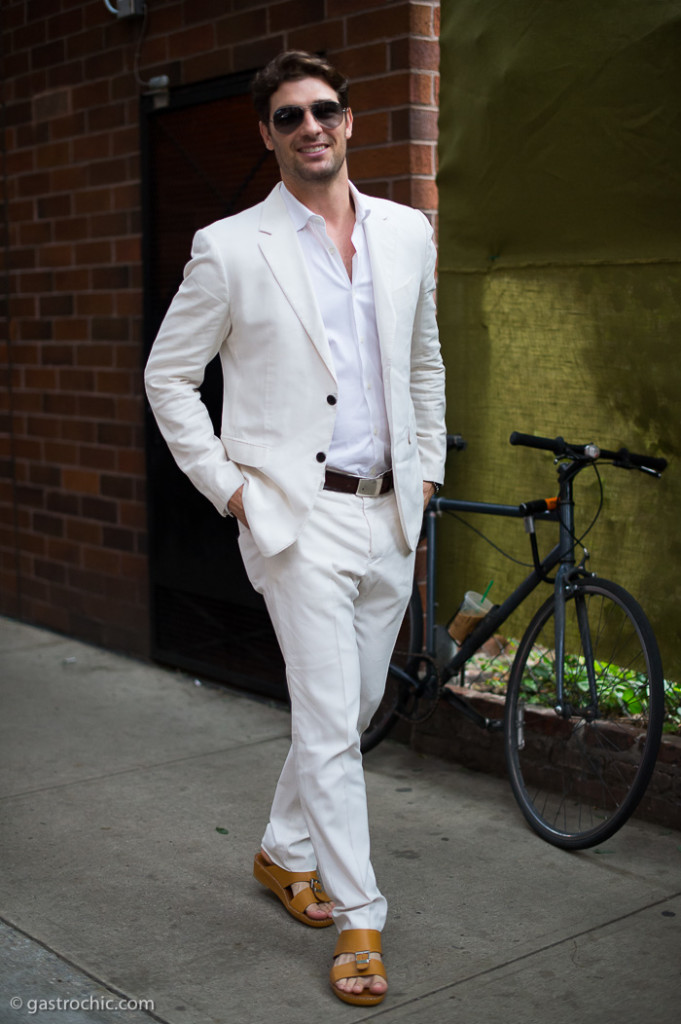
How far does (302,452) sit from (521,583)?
1539mm

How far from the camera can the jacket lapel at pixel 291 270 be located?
329 cm

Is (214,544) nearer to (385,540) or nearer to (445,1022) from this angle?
(385,540)

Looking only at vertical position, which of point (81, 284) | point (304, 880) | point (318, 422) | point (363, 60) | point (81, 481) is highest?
point (363, 60)

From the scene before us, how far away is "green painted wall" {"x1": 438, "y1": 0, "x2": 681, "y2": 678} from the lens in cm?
428

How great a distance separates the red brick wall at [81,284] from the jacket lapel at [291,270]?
2.17 metres

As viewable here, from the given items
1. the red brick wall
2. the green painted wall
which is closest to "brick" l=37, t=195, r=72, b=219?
the red brick wall

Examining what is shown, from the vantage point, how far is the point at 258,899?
3805 millimetres

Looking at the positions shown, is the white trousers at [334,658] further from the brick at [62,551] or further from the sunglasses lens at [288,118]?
the brick at [62,551]

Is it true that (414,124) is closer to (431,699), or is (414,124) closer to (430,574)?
(430,574)

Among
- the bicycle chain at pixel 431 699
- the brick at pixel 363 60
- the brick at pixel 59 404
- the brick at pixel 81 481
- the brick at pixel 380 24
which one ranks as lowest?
the bicycle chain at pixel 431 699

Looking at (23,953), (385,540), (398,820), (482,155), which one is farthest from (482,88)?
(23,953)

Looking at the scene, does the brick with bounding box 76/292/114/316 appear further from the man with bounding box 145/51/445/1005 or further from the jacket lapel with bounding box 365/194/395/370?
the jacket lapel with bounding box 365/194/395/370

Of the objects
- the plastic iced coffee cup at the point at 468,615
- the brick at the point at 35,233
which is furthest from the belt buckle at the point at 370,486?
the brick at the point at 35,233

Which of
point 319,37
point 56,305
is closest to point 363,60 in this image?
point 319,37
